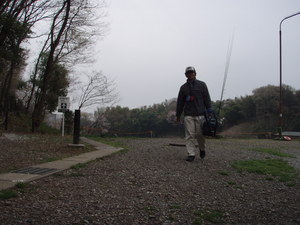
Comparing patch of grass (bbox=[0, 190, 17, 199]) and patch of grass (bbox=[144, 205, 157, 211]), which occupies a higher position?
patch of grass (bbox=[0, 190, 17, 199])

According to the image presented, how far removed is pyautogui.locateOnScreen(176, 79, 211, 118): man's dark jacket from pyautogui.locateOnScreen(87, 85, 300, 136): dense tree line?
23.1 m

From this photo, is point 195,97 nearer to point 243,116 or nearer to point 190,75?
point 190,75

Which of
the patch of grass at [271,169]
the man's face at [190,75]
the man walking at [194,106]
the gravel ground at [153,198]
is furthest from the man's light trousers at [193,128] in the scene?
the gravel ground at [153,198]

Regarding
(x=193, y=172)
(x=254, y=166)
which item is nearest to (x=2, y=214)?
(x=193, y=172)

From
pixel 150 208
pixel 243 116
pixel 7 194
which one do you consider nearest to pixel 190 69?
pixel 150 208

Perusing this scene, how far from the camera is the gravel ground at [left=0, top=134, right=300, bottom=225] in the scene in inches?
116

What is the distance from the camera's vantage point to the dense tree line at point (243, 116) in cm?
3987

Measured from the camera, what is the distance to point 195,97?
6844 mm

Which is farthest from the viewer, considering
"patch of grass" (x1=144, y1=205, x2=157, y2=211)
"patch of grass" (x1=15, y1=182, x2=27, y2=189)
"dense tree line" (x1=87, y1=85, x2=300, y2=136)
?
"dense tree line" (x1=87, y1=85, x2=300, y2=136)

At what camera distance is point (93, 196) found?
11.9 feet

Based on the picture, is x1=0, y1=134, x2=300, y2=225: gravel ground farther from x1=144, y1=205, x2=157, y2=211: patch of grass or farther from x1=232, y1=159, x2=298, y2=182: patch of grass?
x1=232, y1=159, x2=298, y2=182: patch of grass

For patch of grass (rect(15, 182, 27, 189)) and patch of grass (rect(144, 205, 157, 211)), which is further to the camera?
patch of grass (rect(15, 182, 27, 189))

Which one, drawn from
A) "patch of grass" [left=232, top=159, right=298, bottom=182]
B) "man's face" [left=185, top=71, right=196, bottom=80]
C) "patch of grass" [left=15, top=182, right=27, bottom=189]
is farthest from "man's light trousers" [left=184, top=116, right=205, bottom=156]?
"patch of grass" [left=15, top=182, right=27, bottom=189]

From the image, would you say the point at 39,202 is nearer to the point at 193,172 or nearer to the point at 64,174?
the point at 64,174
